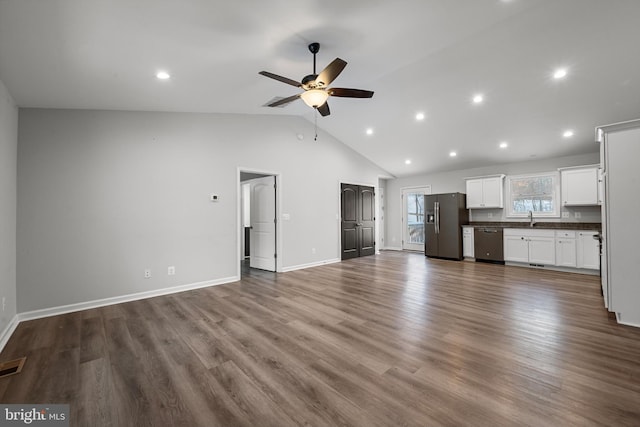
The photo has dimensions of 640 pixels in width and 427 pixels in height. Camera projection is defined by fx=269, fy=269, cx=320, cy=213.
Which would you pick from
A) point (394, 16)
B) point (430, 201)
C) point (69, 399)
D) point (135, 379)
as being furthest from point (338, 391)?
point (430, 201)

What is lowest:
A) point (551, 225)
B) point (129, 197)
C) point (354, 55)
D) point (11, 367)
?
point (11, 367)

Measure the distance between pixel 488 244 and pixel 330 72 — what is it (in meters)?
5.89

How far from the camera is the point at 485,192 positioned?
6.80 m

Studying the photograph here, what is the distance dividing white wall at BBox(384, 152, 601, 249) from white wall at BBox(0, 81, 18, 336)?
8.44 meters

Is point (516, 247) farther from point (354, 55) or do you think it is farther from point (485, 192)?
point (354, 55)

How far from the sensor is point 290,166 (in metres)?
5.72

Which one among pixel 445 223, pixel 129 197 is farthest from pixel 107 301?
pixel 445 223

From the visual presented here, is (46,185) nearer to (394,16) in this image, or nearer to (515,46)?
(394,16)

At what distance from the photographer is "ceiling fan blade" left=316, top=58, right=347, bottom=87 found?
242cm

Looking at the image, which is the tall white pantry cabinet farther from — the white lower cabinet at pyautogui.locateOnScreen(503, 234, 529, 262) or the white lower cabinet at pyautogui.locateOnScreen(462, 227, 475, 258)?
the white lower cabinet at pyautogui.locateOnScreen(462, 227, 475, 258)

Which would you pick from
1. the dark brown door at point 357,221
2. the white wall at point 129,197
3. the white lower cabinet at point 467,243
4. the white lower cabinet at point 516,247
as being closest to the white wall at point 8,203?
the white wall at point 129,197

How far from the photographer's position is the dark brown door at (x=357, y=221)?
6980 mm

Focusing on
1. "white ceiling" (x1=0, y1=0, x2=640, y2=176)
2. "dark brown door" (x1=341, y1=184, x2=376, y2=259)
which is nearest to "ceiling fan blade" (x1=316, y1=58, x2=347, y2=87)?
"white ceiling" (x1=0, y1=0, x2=640, y2=176)

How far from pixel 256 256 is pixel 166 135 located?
119 inches
